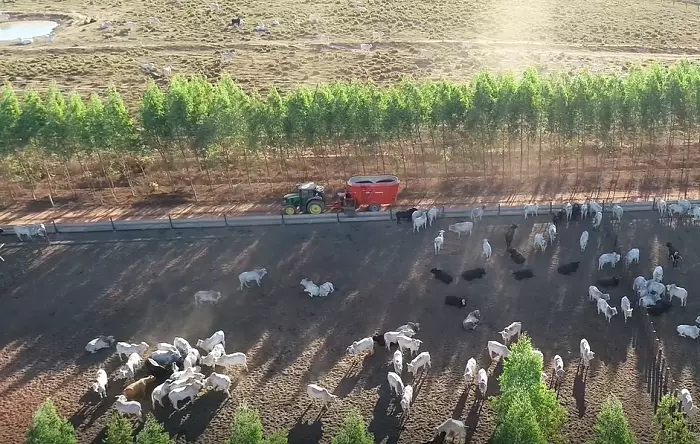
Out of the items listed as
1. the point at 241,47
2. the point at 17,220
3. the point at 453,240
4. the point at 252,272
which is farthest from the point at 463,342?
the point at 241,47

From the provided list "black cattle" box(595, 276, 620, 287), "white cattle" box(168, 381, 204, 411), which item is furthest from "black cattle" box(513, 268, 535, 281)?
"white cattle" box(168, 381, 204, 411)

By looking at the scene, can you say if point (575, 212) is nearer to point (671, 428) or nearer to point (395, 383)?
point (395, 383)

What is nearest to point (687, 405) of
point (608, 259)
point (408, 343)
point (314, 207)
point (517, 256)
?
point (608, 259)

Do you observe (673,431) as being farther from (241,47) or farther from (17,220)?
(241,47)

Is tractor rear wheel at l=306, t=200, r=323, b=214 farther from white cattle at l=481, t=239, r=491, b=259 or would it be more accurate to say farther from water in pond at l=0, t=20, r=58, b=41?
water in pond at l=0, t=20, r=58, b=41

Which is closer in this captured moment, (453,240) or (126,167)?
(453,240)
